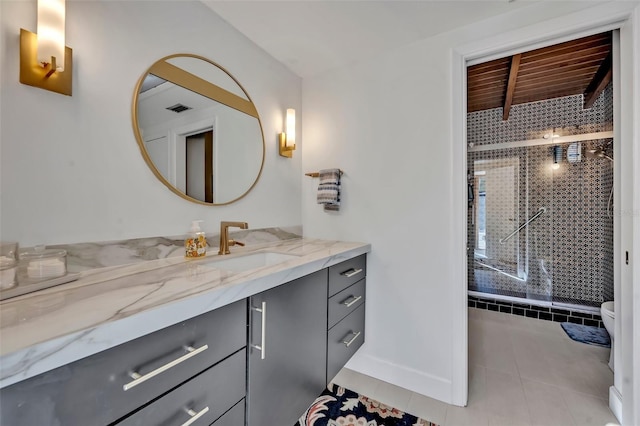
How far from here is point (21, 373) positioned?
1.56ft

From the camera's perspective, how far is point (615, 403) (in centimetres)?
148

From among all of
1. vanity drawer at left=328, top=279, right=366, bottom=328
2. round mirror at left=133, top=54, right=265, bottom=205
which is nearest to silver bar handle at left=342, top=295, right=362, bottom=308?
vanity drawer at left=328, top=279, right=366, bottom=328

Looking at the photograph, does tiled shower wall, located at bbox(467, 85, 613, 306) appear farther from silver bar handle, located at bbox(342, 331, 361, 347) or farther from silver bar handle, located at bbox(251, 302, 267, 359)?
silver bar handle, located at bbox(251, 302, 267, 359)

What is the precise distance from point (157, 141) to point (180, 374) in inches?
41.2

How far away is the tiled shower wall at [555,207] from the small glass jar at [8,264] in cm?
382

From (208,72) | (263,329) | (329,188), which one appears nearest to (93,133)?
(208,72)

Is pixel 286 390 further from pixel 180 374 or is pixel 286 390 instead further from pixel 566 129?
pixel 566 129

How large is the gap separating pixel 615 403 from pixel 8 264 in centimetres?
285

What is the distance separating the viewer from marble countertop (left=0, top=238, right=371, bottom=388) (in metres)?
0.50

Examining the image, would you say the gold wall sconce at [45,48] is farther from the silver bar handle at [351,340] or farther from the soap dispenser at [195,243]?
the silver bar handle at [351,340]

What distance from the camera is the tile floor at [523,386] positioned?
150 cm

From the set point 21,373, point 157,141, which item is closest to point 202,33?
point 157,141

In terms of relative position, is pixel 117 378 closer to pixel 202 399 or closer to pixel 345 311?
pixel 202 399

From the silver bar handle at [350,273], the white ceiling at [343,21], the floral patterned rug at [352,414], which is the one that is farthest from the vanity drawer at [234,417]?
the white ceiling at [343,21]
